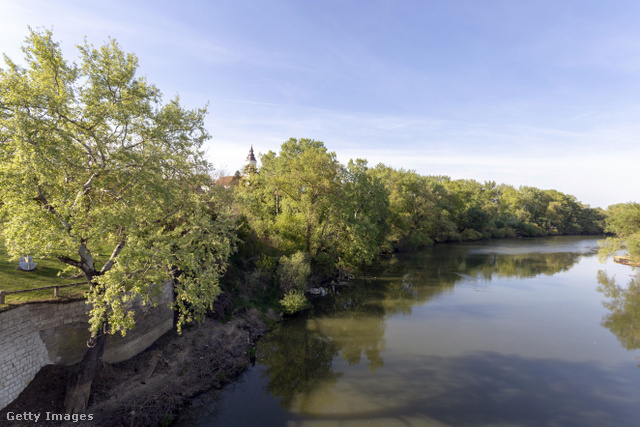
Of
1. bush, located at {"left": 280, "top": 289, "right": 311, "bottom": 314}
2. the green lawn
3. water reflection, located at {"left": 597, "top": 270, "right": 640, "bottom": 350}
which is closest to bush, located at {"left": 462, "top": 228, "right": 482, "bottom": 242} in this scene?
water reflection, located at {"left": 597, "top": 270, "right": 640, "bottom": 350}

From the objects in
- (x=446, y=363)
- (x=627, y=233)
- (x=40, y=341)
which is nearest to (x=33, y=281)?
(x=40, y=341)

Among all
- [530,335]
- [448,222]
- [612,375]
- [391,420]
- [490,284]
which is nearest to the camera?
[391,420]

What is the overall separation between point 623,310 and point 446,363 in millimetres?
18184

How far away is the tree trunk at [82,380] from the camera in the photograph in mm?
9965

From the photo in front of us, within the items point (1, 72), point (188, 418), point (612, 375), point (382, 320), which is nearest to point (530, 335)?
point (612, 375)

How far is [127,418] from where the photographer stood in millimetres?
10328

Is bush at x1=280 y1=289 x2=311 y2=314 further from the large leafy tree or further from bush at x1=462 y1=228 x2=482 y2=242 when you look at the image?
bush at x1=462 y1=228 x2=482 y2=242

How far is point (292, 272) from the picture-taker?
23.2 meters

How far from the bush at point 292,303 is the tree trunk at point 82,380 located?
12.1 metres

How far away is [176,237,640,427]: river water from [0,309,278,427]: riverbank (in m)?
0.84

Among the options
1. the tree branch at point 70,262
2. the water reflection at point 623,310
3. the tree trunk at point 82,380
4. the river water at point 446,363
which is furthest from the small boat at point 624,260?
the tree branch at point 70,262

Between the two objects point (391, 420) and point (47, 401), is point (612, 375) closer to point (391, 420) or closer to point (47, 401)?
point (391, 420)

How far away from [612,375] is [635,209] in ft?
129

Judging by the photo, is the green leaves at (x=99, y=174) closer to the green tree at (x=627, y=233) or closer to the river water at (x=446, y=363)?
the river water at (x=446, y=363)
